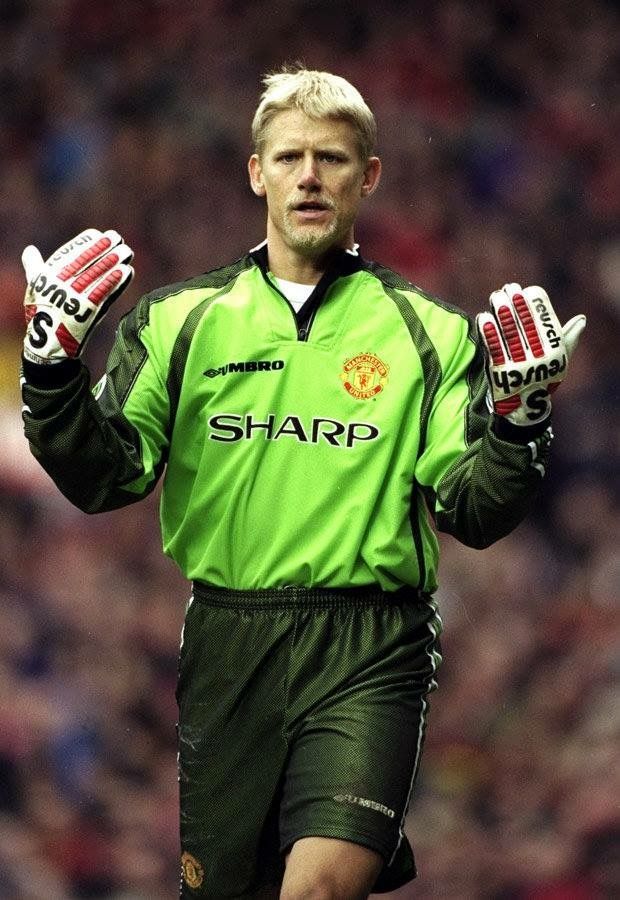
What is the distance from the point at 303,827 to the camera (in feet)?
12.8

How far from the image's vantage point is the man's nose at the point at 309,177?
4.22 m

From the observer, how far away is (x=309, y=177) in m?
4.22

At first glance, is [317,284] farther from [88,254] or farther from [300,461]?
[88,254]

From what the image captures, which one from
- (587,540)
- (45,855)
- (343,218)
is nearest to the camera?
(343,218)

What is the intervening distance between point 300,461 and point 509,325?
21.9 inches

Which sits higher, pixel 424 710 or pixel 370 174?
pixel 370 174

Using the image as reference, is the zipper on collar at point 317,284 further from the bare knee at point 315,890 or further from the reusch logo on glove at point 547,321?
the bare knee at point 315,890

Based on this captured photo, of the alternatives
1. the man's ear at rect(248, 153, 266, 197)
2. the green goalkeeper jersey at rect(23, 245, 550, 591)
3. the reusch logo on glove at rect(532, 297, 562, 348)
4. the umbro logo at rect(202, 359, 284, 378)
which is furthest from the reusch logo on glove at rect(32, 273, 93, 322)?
the reusch logo on glove at rect(532, 297, 562, 348)

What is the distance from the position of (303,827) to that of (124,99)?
3.89 meters

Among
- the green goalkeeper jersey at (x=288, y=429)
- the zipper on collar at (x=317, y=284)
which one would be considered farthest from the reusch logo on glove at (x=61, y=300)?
the zipper on collar at (x=317, y=284)

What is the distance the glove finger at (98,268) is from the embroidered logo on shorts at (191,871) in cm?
122

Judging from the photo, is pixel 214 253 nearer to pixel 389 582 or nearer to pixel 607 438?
pixel 607 438

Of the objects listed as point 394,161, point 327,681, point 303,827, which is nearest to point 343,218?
point 327,681

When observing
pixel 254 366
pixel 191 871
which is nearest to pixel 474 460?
pixel 254 366
